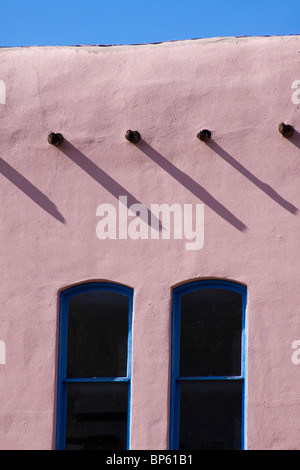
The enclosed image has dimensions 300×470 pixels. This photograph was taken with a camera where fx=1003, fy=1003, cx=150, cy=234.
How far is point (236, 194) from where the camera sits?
10742 mm

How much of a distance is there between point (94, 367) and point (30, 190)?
209 cm

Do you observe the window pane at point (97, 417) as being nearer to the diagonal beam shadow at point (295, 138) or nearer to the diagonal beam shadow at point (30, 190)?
the diagonal beam shadow at point (30, 190)

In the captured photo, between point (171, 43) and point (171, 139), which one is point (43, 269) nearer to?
point (171, 139)

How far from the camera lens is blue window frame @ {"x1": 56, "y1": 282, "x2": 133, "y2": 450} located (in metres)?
10.4

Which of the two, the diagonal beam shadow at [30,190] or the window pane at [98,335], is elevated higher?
the diagonal beam shadow at [30,190]

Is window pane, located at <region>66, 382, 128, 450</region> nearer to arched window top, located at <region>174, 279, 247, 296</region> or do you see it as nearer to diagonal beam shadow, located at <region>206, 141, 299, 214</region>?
arched window top, located at <region>174, 279, 247, 296</region>

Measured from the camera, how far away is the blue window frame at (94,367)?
10.4 m

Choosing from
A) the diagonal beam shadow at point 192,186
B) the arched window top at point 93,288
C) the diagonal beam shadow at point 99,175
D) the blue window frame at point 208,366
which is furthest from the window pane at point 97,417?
the diagonal beam shadow at point 192,186

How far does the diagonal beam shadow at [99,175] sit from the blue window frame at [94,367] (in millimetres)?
842

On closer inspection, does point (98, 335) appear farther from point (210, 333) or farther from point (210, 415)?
point (210, 415)

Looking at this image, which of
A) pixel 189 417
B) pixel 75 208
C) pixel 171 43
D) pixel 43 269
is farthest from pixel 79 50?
pixel 189 417

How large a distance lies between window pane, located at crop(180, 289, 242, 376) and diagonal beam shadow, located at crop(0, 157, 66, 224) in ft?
5.60

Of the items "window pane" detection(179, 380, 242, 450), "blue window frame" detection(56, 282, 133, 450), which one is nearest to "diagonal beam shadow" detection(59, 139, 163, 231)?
"blue window frame" detection(56, 282, 133, 450)

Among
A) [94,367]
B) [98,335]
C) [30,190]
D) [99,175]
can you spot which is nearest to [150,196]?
[99,175]
